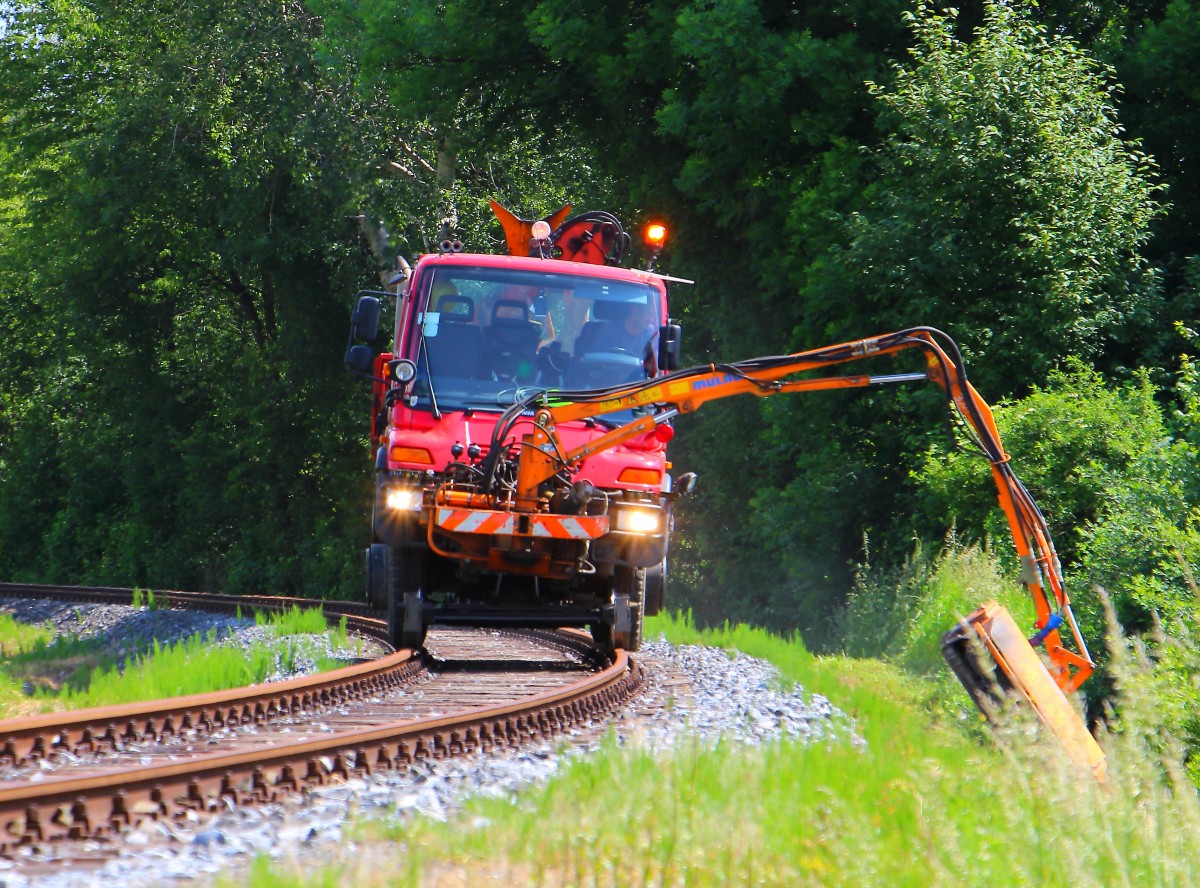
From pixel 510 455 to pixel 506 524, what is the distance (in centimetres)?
61

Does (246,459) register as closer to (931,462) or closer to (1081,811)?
(931,462)

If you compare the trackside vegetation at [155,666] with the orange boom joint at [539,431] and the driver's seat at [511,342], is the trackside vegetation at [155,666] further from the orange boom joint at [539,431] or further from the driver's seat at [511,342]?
the driver's seat at [511,342]

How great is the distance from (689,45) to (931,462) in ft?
23.1

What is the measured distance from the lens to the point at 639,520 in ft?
34.8

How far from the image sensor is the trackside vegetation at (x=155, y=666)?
10.9m

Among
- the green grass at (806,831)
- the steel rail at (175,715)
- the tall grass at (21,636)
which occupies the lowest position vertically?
the tall grass at (21,636)

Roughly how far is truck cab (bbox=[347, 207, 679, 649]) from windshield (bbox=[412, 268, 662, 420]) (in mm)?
11

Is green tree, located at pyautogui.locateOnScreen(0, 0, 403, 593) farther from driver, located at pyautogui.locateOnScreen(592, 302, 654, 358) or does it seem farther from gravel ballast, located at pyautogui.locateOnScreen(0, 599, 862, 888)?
gravel ballast, located at pyautogui.locateOnScreen(0, 599, 862, 888)

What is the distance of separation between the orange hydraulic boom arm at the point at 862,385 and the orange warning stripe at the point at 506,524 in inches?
6.6

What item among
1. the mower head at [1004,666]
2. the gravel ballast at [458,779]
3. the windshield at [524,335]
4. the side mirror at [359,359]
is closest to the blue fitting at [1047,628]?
the mower head at [1004,666]

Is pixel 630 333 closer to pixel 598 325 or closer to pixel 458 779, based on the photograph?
pixel 598 325

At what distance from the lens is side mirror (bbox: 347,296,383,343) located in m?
10.7

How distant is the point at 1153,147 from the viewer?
60.5 ft

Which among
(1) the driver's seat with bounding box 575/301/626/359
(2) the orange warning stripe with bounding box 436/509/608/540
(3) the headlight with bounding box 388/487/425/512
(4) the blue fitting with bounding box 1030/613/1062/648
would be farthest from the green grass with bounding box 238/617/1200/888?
(1) the driver's seat with bounding box 575/301/626/359
